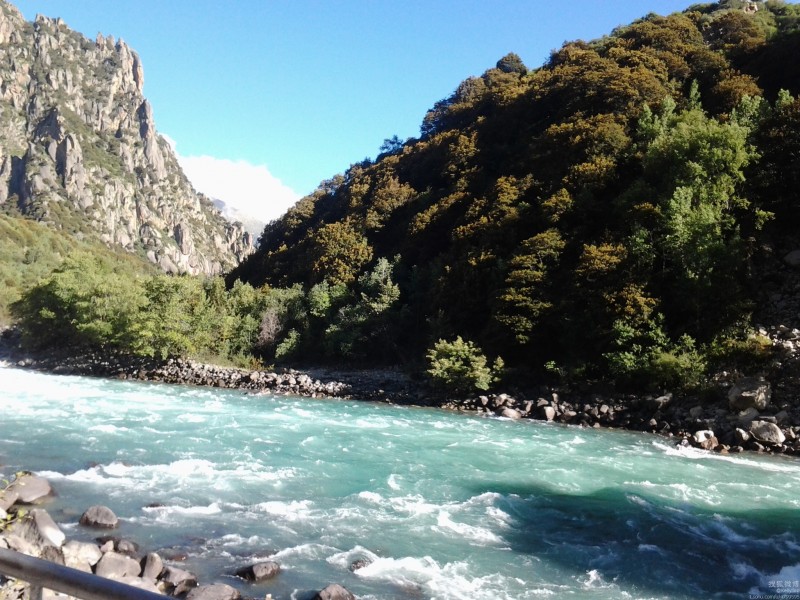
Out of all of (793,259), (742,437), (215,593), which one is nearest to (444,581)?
(215,593)

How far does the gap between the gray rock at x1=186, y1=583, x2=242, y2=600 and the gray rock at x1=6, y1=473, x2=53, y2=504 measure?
16.1 ft

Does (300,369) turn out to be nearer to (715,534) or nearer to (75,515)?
(75,515)

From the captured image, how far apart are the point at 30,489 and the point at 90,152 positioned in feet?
502

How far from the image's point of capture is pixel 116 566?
752cm

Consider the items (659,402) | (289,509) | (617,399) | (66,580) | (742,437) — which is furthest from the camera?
(617,399)

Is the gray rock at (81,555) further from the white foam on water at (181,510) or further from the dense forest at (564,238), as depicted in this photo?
the dense forest at (564,238)

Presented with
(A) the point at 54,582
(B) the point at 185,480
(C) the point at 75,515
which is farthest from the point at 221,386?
(A) the point at 54,582

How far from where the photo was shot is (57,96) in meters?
142

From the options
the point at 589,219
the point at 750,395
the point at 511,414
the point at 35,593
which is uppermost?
the point at 589,219

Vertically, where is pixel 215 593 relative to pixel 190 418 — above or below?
above

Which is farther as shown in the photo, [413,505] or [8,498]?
[413,505]

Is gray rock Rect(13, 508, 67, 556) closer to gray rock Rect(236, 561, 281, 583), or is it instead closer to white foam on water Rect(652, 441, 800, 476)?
gray rock Rect(236, 561, 281, 583)

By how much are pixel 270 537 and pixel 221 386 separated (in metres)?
21.7

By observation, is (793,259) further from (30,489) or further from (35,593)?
(35,593)
